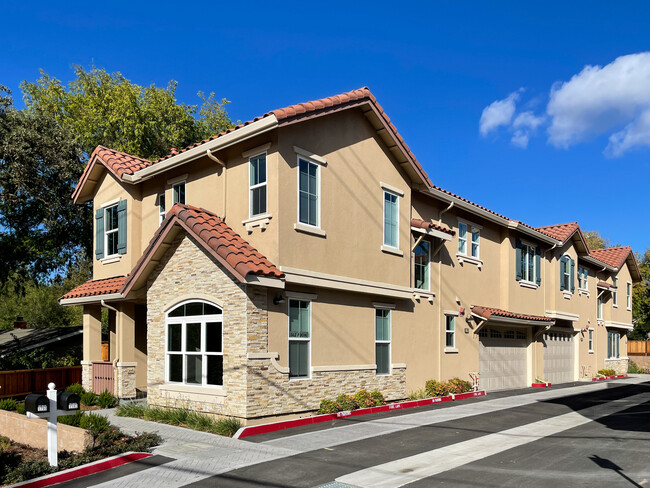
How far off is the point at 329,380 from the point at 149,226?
8053mm

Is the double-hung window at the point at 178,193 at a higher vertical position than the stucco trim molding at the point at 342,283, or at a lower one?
higher

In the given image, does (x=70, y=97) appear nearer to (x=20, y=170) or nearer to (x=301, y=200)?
(x=20, y=170)

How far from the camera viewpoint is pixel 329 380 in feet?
51.9

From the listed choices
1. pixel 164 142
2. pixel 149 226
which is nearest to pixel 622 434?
pixel 149 226

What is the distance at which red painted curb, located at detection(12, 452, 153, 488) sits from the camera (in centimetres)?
985

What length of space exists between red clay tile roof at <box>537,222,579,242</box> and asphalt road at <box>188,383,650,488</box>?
538 inches

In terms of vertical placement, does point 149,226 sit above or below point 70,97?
below

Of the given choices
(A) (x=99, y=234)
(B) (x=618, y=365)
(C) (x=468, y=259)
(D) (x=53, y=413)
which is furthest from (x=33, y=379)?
(B) (x=618, y=365)

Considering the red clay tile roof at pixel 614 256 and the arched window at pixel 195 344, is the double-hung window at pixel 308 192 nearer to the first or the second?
the arched window at pixel 195 344

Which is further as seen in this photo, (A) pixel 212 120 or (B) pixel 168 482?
(A) pixel 212 120

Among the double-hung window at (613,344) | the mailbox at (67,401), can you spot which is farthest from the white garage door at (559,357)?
the mailbox at (67,401)

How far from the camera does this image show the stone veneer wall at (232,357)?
13.8 m

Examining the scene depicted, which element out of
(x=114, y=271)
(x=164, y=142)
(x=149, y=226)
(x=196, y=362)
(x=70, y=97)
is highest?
(x=70, y=97)

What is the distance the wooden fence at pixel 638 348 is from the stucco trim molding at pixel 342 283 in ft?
107
